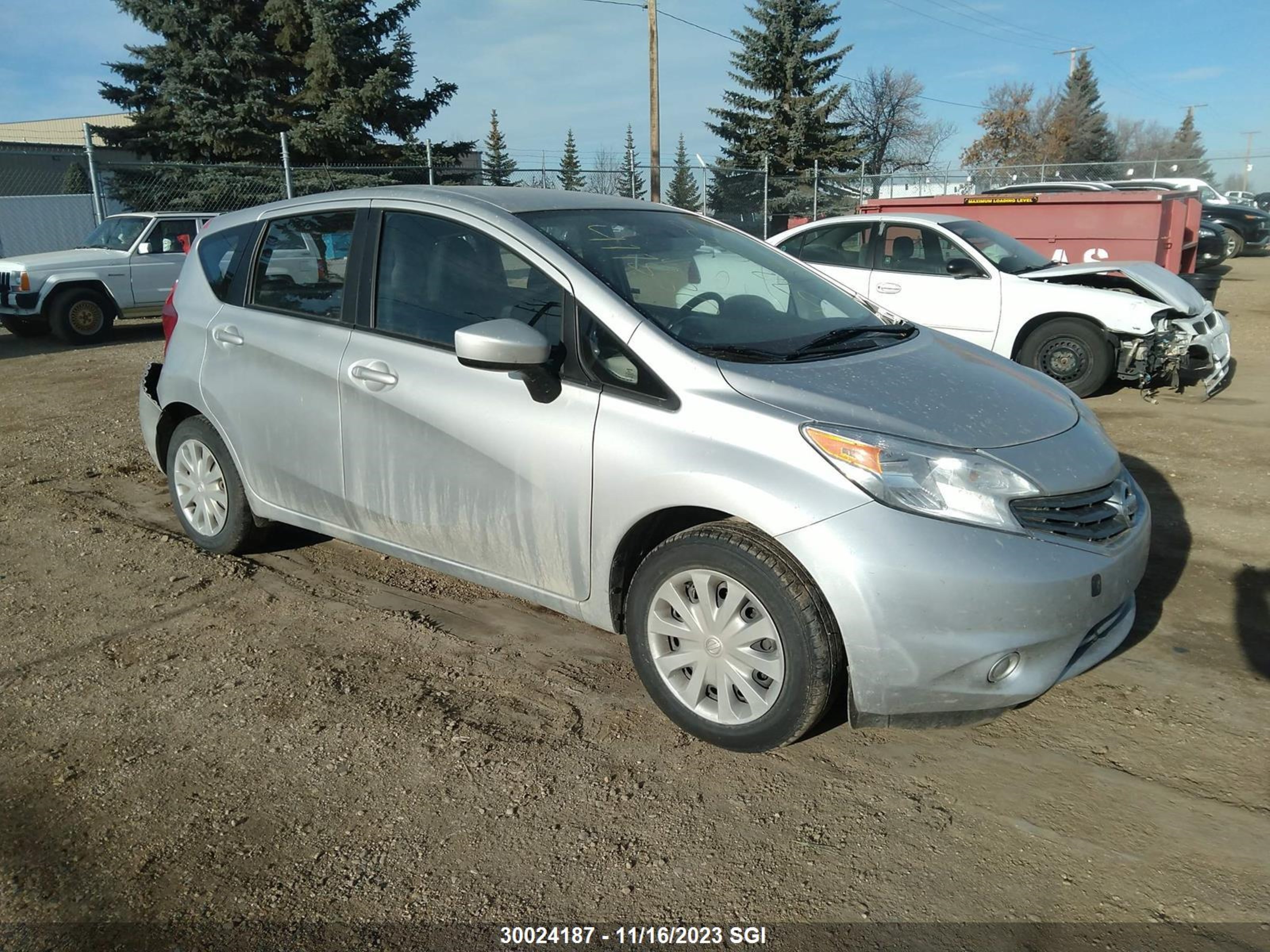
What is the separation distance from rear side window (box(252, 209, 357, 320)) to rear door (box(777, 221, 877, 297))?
5.78 m

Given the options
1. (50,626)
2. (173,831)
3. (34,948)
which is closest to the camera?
(34,948)

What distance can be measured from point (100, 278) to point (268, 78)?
54.0ft

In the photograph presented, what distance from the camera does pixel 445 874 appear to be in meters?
2.55

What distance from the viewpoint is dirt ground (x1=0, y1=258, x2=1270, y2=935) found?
2479 mm

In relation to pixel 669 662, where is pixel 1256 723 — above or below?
below

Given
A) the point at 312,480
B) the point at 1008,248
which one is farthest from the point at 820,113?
the point at 312,480

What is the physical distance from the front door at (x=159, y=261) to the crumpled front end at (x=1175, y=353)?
11738mm

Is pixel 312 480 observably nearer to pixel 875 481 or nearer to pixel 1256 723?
pixel 875 481

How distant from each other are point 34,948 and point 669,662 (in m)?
1.84

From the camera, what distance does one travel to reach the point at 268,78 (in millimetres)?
26547

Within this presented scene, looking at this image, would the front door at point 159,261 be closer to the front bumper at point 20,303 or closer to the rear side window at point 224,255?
the front bumper at point 20,303

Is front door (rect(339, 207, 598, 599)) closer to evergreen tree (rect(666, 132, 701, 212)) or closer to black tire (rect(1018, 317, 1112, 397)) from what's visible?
black tire (rect(1018, 317, 1112, 397))

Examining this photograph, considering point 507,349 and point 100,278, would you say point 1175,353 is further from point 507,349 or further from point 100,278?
point 100,278

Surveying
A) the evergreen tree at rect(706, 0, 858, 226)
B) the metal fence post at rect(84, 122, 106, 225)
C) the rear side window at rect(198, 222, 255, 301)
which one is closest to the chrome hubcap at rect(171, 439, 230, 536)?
the rear side window at rect(198, 222, 255, 301)
